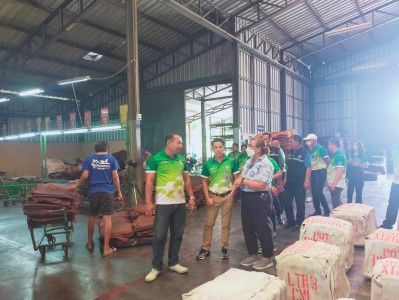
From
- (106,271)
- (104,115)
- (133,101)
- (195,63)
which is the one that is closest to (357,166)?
(106,271)

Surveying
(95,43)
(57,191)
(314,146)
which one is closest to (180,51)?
(95,43)

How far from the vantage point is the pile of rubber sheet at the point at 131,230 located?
474 cm

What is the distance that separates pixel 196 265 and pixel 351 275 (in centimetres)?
192

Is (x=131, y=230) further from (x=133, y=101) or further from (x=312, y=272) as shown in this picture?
(x=133, y=101)

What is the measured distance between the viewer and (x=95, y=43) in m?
12.2

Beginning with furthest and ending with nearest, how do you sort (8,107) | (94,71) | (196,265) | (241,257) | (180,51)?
(8,107)
(94,71)
(180,51)
(241,257)
(196,265)

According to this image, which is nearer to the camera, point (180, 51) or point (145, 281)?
point (145, 281)

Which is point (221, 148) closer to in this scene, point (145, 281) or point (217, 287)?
point (145, 281)

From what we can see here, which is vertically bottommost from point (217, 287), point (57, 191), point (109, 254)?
point (109, 254)

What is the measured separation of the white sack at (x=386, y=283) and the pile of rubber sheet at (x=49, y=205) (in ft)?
12.8

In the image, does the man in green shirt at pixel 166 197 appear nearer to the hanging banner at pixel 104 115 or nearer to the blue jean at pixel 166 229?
the blue jean at pixel 166 229

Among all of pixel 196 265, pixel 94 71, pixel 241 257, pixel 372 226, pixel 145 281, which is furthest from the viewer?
pixel 94 71

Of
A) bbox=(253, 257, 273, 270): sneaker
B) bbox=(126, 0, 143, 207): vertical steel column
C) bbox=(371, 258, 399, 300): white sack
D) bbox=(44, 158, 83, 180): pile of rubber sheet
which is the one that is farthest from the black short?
bbox=(44, 158, 83, 180): pile of rubber sheet

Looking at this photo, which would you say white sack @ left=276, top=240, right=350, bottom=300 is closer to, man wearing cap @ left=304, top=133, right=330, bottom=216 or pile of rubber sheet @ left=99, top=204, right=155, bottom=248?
pile of rubber sheet @ left=99, top=204, right=155, bottom=248
